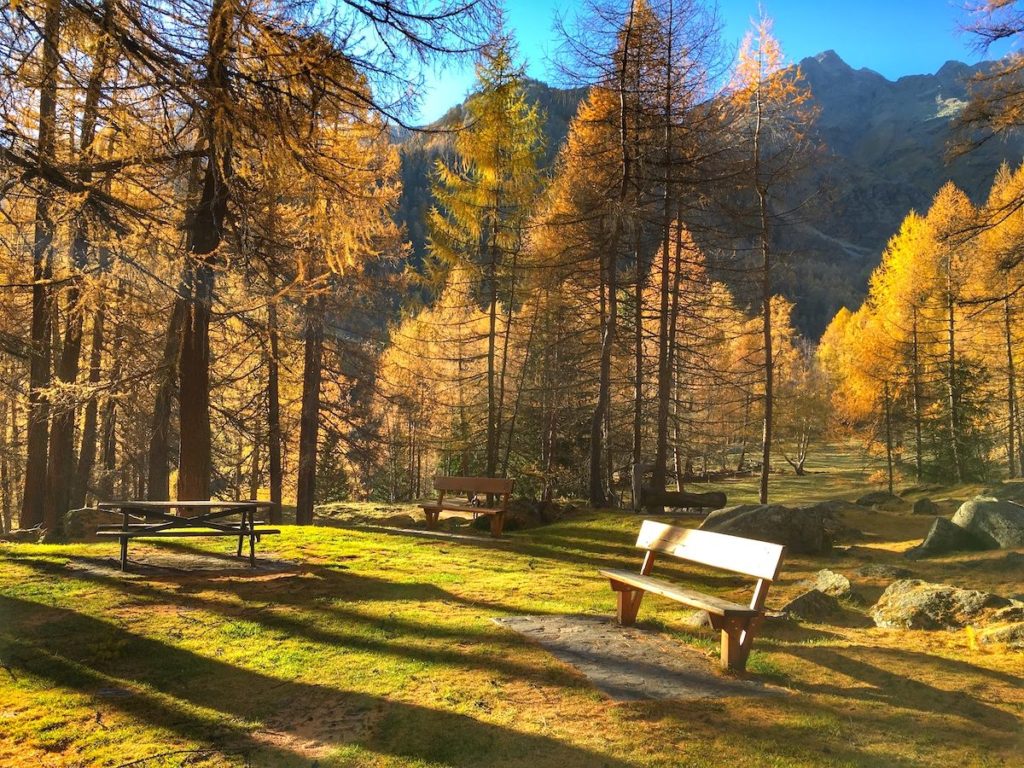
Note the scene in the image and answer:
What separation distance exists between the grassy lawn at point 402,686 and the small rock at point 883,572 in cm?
93

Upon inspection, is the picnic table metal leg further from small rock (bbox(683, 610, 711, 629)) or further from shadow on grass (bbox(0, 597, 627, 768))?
small rock (bbox(683, 610, 711, 629))

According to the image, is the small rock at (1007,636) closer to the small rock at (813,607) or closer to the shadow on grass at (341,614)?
the small rock at (813,607)

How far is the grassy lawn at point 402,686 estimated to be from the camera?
3074 millimetres

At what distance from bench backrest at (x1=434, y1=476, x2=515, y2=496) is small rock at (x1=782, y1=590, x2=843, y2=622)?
546 cm

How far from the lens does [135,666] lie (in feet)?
13.5

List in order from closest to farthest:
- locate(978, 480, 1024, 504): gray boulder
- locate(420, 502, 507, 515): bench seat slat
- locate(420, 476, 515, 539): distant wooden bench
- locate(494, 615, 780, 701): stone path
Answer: locate(494, 615, 780, 701): stone path < locate(420, 502, 507, 515): bench seat slat < locate(420, 476, 515, 539): distant wooden bench < locate(978, 480, 1024, 504): gray boulder

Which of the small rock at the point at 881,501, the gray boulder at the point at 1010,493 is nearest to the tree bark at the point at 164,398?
the gray boulder at the point at 1010,493

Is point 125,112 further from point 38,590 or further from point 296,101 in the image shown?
point 38,590

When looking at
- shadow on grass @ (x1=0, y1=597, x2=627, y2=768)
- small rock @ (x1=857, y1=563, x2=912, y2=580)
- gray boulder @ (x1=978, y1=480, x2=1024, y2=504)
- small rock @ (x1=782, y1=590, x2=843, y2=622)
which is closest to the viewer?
shadow on grass @ (x1=0, y1=597, x2=627, y2=768)

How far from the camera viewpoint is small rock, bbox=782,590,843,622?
19.9 ft

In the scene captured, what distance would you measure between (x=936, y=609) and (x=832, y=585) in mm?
1363

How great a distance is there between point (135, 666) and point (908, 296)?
26.1 m

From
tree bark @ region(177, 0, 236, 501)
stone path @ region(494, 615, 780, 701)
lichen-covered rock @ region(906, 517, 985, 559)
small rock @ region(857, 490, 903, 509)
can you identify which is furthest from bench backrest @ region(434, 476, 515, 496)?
small rock @ region(857, 490, 903, 509)

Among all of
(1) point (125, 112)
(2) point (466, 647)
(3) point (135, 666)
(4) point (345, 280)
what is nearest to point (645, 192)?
(4) point (345, 280)
